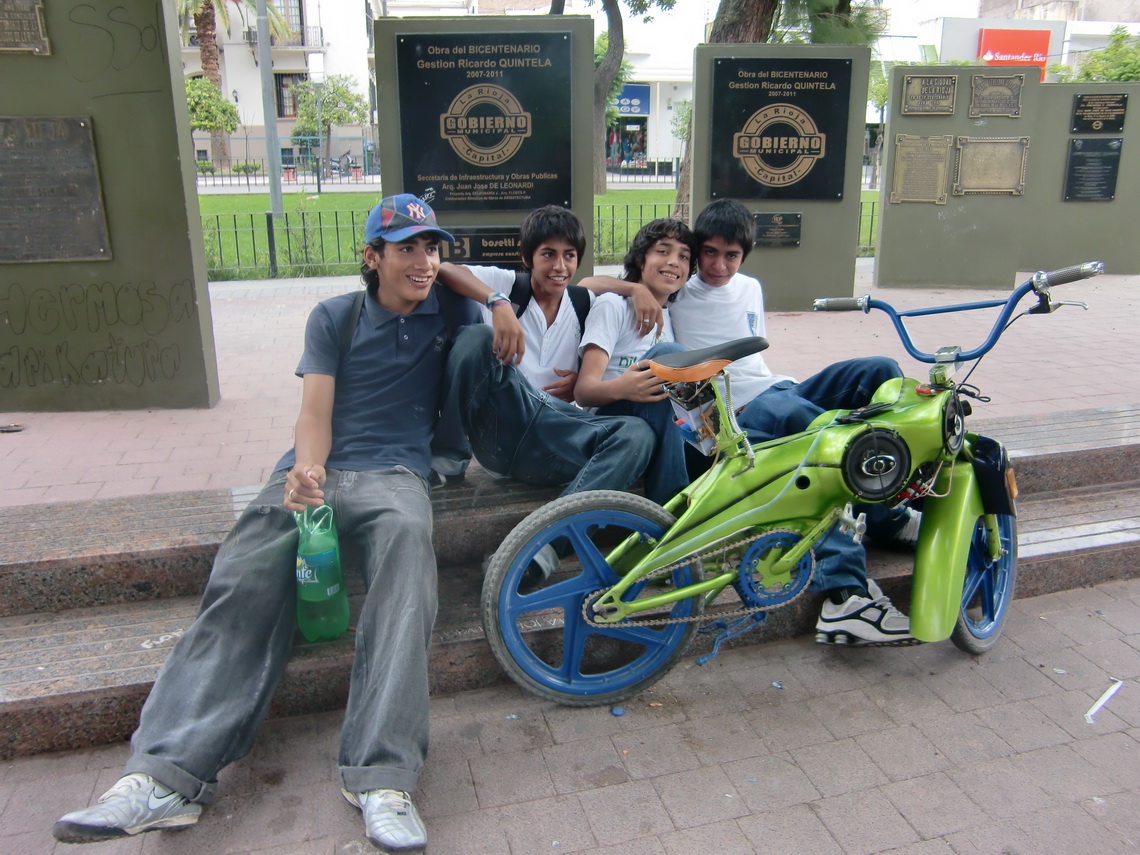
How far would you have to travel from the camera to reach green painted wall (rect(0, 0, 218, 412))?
4.91m

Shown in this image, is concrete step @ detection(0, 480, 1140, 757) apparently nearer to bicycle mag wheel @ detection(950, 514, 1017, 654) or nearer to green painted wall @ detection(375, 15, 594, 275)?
bicycle mag wheel @ detection(950, 514, 1017, 654)

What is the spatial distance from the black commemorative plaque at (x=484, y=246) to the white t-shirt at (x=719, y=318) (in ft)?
6.10

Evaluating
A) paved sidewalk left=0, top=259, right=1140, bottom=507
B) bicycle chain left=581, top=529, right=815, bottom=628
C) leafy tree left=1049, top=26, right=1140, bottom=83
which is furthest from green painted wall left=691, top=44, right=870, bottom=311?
leafy tree left=1049, top=26, right=1140, bottom=83

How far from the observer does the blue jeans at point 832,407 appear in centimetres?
305

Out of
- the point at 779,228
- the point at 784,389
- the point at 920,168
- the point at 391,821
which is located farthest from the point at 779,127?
the point at 391,821

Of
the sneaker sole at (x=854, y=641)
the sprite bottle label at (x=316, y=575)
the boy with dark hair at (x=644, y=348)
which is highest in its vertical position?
the boy with dark hair at (x=644, y=348)

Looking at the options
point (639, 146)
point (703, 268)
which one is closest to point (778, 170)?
point (703, 268)

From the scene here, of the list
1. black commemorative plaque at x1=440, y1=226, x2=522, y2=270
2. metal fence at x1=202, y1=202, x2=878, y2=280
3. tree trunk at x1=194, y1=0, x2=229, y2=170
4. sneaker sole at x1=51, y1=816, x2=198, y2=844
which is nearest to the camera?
sneaker sole at x1=51, y1=816, x2=198, y2=844

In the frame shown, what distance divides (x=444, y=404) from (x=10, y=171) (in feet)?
11.4

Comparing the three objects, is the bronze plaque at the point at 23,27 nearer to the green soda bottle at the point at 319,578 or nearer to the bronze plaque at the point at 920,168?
the green soda bottle at the point at 319,578

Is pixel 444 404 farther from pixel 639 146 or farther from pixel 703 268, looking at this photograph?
pixel 639 146

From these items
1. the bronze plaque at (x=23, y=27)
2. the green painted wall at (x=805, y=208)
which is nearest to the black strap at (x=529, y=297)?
the bronze plaque at (x=23, y=27)

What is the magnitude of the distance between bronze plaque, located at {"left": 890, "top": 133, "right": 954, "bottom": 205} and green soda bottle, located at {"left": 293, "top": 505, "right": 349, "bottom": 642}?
331 inches

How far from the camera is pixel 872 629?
9.70ft
